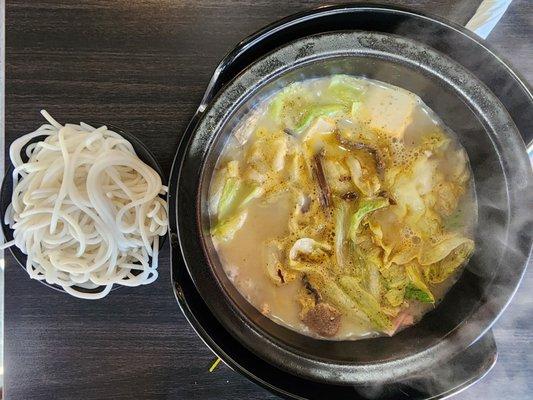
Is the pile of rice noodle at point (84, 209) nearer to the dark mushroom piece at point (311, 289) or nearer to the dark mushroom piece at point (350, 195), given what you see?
the dark mushroom piece at point (311, 289)

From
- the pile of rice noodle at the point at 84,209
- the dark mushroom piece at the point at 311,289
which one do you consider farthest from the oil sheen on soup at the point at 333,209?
the pile of rice noodle at the point at 84,209

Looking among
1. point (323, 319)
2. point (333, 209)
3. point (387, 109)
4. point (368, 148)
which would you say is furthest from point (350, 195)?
point (323, 319)

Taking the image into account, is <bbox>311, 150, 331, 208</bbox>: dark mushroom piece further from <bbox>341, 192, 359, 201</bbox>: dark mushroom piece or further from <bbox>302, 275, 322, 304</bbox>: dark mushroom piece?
<bbox>302, 275, 322, 304</bbox>: dark mushroom piece

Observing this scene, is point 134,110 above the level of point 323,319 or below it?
above

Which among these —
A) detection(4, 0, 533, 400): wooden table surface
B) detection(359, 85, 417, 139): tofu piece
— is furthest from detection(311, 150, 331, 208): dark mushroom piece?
detection(4, 0, 533, 400): wooden table surface

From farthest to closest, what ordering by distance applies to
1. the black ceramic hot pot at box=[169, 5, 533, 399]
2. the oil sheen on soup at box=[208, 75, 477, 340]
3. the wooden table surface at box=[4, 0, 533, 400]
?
the wooden table surface at box=[4, 0, 533, 400] < the oil sheen on soup at box=[208, 75, 477, 340] < the black ceramic hot pot at box=[169, 5, 533, 399]

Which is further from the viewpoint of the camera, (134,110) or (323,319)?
(134,110)

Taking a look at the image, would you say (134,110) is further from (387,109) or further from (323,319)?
(323,319)

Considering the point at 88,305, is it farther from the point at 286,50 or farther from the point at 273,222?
the point at 286,50
